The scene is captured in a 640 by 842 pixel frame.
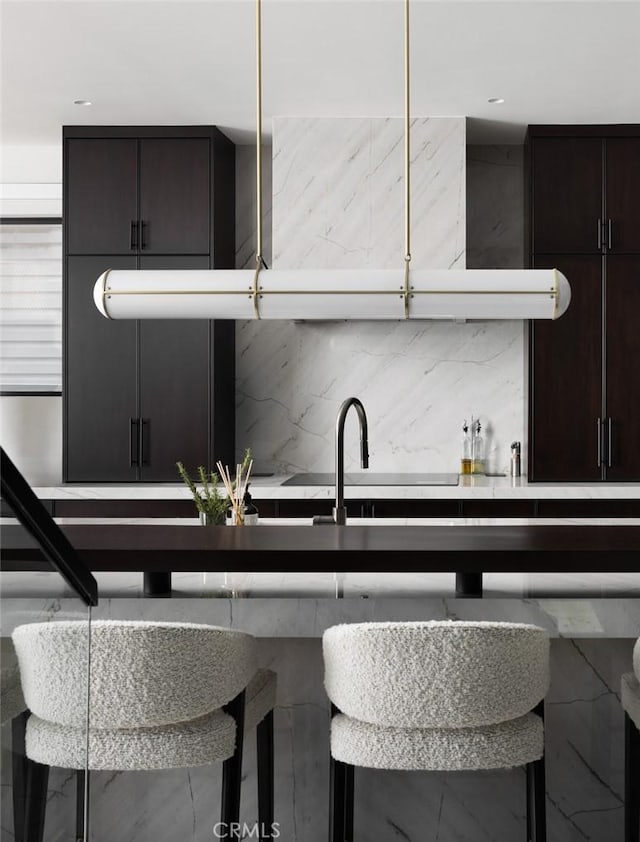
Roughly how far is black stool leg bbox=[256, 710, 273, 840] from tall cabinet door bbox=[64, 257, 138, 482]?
2.53 meters

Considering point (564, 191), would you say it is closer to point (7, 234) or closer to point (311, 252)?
point (311, 252)

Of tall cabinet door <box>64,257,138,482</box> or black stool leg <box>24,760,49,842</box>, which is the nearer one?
black stool leg <box>24,760,49,842</box>

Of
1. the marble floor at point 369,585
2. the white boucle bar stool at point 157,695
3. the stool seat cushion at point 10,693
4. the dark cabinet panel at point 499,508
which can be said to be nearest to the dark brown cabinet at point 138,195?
the dark cabinet panel at point 499,508

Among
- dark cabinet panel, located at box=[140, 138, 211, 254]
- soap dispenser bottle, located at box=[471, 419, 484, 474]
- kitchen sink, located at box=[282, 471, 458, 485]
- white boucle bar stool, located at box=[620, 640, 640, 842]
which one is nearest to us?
white boucle bar stool, located at box=[620, 640, 640, 842]

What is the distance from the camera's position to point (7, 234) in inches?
188

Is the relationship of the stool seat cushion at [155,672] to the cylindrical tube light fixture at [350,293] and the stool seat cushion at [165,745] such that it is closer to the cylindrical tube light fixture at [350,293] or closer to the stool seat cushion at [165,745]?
the stool seat cushion at [165,745]

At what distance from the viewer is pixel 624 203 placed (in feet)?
13.9

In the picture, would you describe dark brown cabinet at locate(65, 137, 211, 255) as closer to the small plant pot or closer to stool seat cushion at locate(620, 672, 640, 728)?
the small plant pot

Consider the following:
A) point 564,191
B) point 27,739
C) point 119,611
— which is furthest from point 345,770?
point 564,191

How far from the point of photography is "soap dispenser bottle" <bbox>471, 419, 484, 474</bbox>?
457 cm

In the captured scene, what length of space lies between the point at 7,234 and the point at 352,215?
1.94 metres

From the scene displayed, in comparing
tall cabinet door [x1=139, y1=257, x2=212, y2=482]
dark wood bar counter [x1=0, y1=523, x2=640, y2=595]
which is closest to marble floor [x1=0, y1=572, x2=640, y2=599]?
dark wood bar counter [x1=0, y1=523, x2=640, y2=595]

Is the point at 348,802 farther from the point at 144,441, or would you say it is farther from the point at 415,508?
the point at 144,441

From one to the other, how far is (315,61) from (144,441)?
193cm
